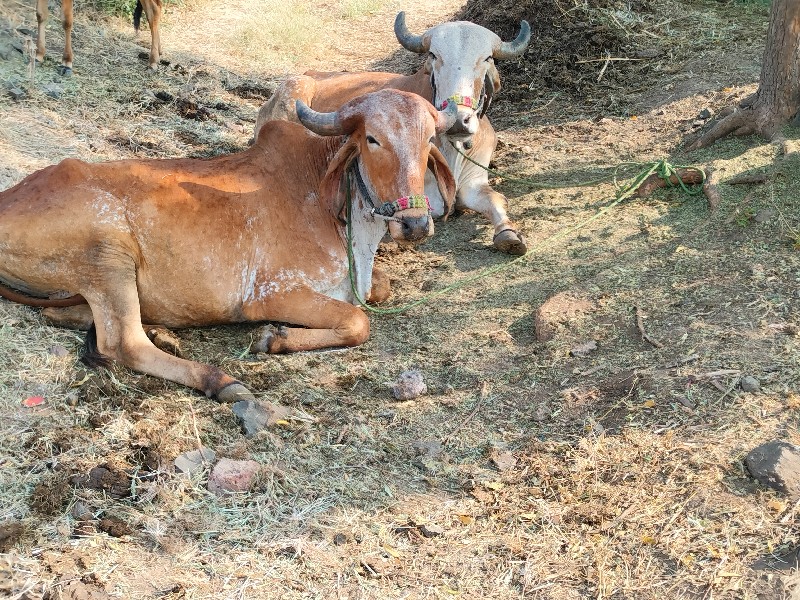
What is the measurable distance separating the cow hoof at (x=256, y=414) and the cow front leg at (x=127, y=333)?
27 centimetres

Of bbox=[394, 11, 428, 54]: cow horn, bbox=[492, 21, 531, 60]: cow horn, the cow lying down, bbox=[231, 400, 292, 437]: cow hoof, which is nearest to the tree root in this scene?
bbox=[492, 21, 531, 60]: cow horn

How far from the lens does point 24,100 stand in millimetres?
8094

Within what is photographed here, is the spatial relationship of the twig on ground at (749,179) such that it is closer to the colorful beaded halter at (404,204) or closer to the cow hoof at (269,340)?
the colorful beaded halter at (404,204)

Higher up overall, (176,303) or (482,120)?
(482,120)

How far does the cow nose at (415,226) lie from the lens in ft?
15.5

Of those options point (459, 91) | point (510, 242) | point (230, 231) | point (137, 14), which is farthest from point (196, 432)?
point (137, 14)

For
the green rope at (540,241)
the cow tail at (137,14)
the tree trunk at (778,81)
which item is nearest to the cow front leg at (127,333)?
the green rope at (540,241)

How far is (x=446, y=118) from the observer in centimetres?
540

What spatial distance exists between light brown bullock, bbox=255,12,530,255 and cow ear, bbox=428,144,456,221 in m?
0.80

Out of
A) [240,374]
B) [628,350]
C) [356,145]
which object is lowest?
[240,374]

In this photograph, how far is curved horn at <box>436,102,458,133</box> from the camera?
5.31 m

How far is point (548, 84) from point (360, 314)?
5.12 m

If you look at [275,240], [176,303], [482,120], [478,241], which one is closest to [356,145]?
[275,240]

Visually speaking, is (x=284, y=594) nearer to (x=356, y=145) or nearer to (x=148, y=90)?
(x=356, y=145)
